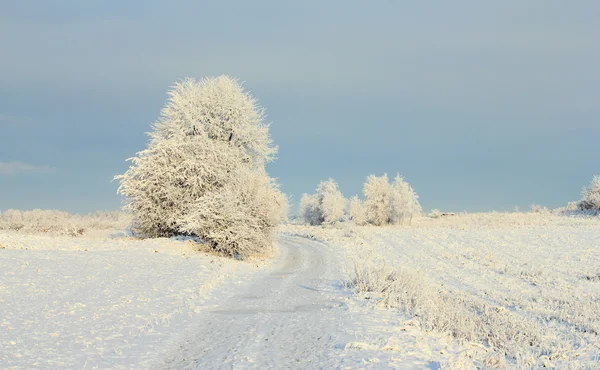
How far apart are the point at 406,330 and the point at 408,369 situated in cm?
226

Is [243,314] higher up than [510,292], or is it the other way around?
[243,314]

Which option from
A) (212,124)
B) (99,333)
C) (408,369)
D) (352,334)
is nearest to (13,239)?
(212,124)

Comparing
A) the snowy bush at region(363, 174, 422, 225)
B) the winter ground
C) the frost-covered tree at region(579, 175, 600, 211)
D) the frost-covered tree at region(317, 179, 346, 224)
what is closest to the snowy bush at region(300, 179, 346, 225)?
the frost-covered tree at region(317, 179, 346, 224)

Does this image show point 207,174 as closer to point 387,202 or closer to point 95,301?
point 95,301

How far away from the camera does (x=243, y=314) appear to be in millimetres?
10625

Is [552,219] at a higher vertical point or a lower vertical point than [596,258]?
higher

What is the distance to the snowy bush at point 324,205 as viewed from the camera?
8275 cm

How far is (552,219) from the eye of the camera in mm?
56656

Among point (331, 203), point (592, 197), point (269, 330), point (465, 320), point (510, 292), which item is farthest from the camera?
point (331, 203)

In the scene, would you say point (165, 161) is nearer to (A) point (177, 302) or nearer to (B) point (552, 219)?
(A) point (177, 302)

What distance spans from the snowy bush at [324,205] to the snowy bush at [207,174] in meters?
50.8

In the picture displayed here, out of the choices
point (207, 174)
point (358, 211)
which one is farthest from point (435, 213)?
point (207, 174)

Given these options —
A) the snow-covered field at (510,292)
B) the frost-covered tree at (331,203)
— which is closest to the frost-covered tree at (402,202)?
the frost-covered tree at (331,203)

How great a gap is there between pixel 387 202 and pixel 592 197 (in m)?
28.4
